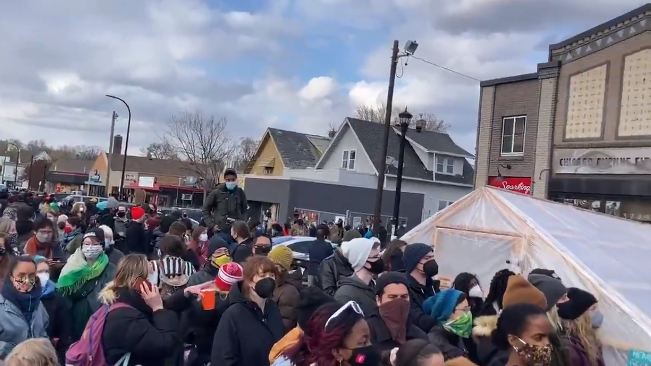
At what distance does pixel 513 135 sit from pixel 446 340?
1942 cm

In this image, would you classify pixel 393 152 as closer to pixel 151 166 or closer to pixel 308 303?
pixel 308 303

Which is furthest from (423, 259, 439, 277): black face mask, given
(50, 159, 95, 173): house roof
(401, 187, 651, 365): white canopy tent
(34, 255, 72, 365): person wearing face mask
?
(50, 159, 95, 173): house roof

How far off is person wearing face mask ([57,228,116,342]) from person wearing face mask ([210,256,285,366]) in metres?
1.76

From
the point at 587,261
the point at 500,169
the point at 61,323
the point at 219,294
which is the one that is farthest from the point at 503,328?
the point at 500,169

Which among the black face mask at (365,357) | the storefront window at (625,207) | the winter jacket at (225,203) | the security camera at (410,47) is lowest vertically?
the black face mask at (365,357)

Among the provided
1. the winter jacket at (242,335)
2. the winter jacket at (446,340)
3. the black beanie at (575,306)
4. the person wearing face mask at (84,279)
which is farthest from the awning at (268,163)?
the winter jacket at (242,335)

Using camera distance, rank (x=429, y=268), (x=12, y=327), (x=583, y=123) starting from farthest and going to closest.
Result: (x=583, y=123) < (x=429, y=268) < (x=12, y=327)

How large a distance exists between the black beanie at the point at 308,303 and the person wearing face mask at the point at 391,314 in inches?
19.9

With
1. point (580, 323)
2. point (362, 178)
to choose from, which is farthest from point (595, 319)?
point (362, 178)

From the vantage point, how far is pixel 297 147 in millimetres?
46250

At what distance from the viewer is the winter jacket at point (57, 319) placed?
5199 mm

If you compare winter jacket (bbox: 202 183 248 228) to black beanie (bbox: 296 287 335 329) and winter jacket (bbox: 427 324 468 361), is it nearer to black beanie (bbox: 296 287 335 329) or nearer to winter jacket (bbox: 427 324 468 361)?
winter jacket (bbox: 427 324 468 361)

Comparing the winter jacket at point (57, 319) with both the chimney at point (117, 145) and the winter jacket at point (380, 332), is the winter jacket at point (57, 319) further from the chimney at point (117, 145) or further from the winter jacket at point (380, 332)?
the chimney at point (117, 145)

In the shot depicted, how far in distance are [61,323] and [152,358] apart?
165 cm
